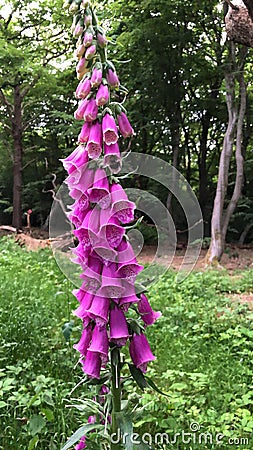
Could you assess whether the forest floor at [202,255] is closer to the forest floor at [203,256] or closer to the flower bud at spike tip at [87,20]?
the forest floor at [203,256]

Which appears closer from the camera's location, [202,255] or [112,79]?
[112,79]

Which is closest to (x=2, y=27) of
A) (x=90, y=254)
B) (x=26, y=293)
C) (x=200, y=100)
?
(x=200, y=100)

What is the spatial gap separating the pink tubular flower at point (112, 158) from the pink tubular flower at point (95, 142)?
0.02 meters

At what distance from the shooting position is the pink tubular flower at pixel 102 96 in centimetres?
136

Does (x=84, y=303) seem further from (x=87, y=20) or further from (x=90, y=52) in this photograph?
(x=87, y=20)

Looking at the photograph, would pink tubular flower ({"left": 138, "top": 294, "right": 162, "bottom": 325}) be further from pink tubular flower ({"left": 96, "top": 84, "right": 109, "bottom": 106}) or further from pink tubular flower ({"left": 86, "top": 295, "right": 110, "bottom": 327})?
pink tubular flower ({"left": 96, "top": 84, "right": 109, "bottom": 106})

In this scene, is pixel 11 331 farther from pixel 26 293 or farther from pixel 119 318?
pixel 119 318

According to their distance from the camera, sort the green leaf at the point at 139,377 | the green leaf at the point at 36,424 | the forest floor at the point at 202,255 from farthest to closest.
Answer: the forest floor at the point at 202,255 → the green leaf at the point at 36,424 → the green leaf at the point at 139,377

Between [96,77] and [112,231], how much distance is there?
46 cm

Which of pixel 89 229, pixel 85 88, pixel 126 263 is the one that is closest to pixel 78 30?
pixel 85 88

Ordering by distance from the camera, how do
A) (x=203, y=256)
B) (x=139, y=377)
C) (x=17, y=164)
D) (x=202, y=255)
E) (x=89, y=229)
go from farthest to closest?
(x=17, y=164), (x=202, y=255), (x=203, y=256), (x=139, y=377), (x=89, y=229)

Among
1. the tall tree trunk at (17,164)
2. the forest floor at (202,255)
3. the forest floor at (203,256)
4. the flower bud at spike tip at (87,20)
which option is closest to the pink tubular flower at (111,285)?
the flower bud at spike tip at (87,20)

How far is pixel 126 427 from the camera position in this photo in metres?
1.39

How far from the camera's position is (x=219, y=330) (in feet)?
15.0
